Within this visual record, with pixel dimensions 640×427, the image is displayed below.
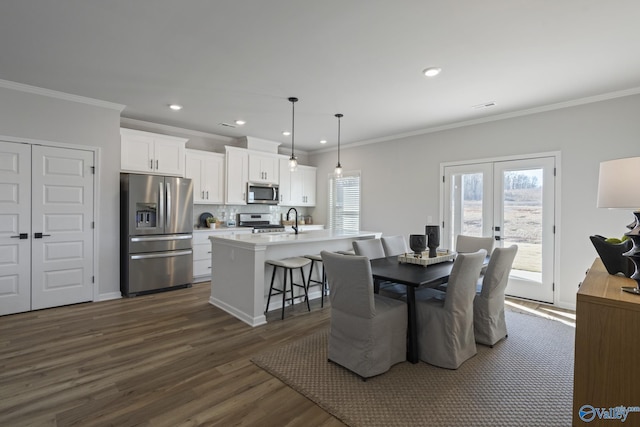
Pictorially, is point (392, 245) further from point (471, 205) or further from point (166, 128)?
point (166, 128)

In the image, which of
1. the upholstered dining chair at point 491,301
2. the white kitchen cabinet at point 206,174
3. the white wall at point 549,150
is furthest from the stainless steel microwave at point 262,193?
the upholstered dining chair at point 491,301

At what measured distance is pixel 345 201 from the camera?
681cm

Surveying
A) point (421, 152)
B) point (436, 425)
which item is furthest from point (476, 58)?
point (436, 425)

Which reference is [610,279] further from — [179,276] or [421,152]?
[179,276]

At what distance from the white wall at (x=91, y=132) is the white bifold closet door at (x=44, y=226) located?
0.45 feet

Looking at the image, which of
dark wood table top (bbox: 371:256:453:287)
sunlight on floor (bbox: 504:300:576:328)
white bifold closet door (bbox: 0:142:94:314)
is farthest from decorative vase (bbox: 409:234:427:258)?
white bifold closet door (bbox: 0:142:94:314)

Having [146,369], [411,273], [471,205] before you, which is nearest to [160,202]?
[146,369]

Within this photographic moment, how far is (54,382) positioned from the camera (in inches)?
90.1

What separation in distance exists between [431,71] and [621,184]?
1975 millimetres

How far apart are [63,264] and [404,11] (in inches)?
186

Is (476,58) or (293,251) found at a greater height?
(476,58)

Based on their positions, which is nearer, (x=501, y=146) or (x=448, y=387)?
(x=448, y=387)

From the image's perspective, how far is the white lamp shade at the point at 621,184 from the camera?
64.4 inches

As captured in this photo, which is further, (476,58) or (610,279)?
(476,58)
